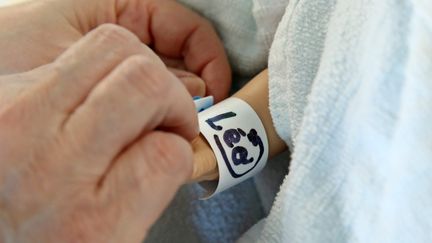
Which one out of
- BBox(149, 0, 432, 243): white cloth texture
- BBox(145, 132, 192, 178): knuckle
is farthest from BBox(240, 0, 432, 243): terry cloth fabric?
BBox(145, 132, 192, 178): knuckle

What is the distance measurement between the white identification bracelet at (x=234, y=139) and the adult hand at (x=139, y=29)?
74 millimetres

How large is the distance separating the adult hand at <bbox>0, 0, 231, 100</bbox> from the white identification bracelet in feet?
0.24

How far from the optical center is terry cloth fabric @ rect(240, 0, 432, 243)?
38 centimetres

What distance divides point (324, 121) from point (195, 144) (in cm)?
14

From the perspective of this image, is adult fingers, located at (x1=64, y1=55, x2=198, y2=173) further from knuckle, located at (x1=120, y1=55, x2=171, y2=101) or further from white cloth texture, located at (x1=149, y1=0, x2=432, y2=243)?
white cloth texture, located at (x1=149, y1=0, x2=432, y2=243)

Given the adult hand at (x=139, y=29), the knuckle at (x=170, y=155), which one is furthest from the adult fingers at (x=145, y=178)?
the adult hand at (x=139, y=29)

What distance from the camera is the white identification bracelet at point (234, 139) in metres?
0.52

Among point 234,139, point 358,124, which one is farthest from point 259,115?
point 358,124

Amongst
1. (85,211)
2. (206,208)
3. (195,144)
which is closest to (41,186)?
(85,211)

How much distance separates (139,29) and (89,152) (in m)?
0.33

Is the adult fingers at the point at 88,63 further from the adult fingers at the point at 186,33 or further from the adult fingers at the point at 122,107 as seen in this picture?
→ the adult fingers at the point at 186,33

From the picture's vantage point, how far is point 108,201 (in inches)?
13.4

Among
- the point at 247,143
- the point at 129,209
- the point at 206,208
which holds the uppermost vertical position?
the point at 129,209

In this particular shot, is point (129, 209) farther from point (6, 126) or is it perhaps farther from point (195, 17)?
point (195, 17)
